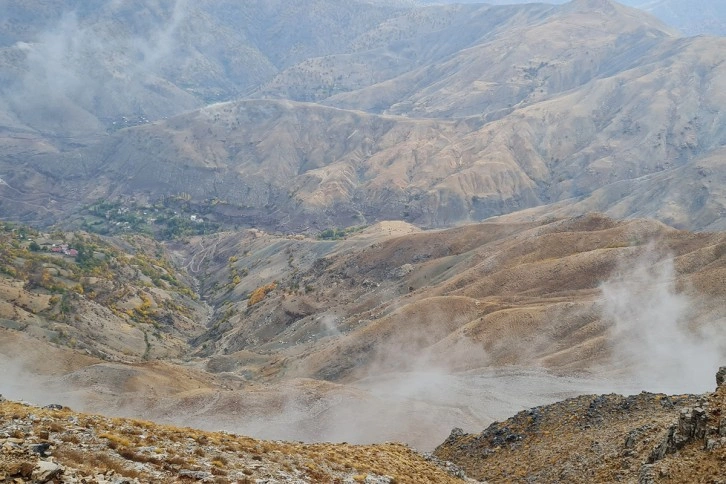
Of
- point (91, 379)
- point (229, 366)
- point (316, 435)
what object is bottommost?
point (316, 435)

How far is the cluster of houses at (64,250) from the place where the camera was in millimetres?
166375

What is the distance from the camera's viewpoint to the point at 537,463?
1308 inches

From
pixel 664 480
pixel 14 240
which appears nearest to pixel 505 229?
pixel 664 480

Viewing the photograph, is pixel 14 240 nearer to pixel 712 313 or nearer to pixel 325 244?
pixel 325 244

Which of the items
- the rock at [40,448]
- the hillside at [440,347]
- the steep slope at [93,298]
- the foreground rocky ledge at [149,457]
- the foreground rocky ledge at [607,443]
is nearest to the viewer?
the foreground rocky ledge at [149,457]

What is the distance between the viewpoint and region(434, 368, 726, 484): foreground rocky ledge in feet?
74.1

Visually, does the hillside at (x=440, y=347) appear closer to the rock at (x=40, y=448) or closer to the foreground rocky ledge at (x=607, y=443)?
the foreground rocky ledge at (x=607, y=443)

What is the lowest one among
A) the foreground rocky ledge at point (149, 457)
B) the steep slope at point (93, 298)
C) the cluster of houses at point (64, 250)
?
the foreground rocky ledge at point (149, 457)

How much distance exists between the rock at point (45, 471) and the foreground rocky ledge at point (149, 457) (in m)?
0.03

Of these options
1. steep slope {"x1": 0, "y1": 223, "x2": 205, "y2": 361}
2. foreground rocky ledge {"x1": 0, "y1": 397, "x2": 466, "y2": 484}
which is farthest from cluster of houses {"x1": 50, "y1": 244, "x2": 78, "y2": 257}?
foreground rocky ledge {"x1": 0, "y1": 397, "x2": 466, "y2": 484}

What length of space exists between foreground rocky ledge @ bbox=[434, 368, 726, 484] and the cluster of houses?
153529 mm

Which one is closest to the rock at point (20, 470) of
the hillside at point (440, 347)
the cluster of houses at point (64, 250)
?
the hillside at point (440, 347)

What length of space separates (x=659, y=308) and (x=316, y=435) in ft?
138

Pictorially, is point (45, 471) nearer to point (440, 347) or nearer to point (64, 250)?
point (440, 347)
